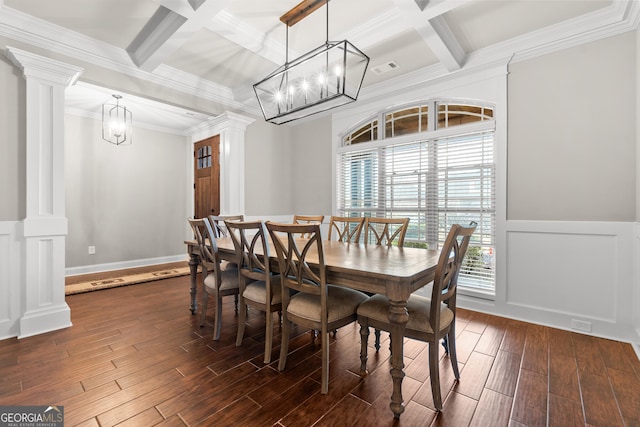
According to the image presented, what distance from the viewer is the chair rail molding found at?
256 centimetres

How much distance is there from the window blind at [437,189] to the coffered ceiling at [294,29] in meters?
0.90

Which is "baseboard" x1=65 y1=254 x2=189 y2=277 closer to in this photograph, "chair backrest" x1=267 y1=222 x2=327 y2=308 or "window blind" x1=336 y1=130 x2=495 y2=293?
"window blind" x1=336 y1=130 x2=495 y2=293

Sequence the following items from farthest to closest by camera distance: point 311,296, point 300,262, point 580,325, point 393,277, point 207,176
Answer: point 207,176 < point 580,325 < point 311,296 < point 300,262 < point 393,277

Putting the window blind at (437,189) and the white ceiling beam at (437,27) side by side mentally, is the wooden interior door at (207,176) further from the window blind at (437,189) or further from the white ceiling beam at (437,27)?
the white ceiling beam at (437,27)

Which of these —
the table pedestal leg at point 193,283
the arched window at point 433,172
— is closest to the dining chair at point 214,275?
the table pedestal leg at point 193,283

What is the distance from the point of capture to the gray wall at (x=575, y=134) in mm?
2449

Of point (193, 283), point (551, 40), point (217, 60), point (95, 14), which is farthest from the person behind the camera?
point (217, 60)

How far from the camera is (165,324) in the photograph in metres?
2.78

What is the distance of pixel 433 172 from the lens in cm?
350

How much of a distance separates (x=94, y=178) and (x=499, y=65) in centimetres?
596

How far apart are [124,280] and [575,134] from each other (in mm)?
5758

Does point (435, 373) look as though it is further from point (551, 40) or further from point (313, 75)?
point (313, 75)

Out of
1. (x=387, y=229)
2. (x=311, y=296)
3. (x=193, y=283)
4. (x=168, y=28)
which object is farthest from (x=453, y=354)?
(x=168, y=28)

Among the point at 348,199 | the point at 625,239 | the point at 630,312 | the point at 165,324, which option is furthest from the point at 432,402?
the point at 348,199
